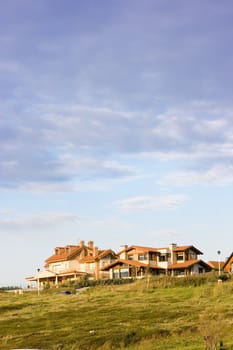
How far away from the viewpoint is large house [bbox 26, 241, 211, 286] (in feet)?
321

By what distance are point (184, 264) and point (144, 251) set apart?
23.4 ft

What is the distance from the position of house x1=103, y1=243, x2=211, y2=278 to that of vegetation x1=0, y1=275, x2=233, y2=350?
2437 centimetres

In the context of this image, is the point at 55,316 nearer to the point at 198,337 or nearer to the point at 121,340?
the point at 121,340

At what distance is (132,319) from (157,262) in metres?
55.0

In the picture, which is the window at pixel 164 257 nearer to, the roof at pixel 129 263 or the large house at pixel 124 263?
the large house at pixel 124 263

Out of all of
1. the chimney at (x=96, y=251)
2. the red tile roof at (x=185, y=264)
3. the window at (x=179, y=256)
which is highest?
the chimney at (x=96, y=251)

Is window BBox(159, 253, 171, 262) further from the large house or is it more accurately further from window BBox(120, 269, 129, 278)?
window BBox(120, 269, 129, 278)

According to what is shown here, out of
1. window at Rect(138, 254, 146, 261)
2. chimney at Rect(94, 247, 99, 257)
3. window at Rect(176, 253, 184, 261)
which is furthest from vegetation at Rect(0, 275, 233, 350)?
chimney at Rect(94, 247, 99, 257)

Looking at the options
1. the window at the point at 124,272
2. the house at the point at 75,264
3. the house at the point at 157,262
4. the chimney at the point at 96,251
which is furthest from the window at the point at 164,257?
the chimney at the point at 96,251

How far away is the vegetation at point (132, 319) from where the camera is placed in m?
36.1

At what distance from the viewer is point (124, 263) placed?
97.9 m

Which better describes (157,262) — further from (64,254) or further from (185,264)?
(64,254)

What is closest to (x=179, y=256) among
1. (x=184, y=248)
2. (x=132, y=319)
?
(x=184, y=248)

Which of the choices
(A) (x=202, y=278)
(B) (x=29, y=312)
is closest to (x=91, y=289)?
(A) (x=202, y=278)
